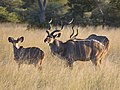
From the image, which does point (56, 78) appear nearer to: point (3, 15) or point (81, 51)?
point (81, 51)

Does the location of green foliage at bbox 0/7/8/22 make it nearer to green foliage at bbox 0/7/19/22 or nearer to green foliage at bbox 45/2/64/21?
green foliage at bbox 0/7/19/22

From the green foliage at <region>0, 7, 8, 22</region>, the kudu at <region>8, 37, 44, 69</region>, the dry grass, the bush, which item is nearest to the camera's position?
the dry grass

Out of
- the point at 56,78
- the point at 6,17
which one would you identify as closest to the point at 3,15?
the point at 6,17

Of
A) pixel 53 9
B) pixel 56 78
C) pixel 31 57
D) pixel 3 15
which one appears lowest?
pixel 53 9

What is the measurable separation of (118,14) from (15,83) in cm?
1610

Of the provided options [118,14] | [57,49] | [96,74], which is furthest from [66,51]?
[118,14]

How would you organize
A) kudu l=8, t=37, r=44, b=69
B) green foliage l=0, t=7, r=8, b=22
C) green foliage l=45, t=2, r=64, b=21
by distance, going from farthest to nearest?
green foliage l=45, t=2, r=64, b=21 < green foliage l=0, t=7, r=8, b=22 < kudu l=8, t=37, r=44, b=69

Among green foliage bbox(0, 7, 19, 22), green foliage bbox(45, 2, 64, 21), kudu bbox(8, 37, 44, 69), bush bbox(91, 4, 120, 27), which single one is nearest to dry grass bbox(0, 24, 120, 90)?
kudu bbox(8, 37, 44, 69)

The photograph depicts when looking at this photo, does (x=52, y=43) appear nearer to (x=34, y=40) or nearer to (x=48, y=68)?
(x=48, y=68)

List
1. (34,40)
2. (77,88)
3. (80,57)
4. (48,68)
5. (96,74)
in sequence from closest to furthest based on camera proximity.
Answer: (77,88) < (96,74) < (48,68) < (80,57) < (34,40)

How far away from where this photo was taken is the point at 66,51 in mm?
8789

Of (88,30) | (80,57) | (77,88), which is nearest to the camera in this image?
(77,88)

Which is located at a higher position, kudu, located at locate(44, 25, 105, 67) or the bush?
kudu, located at locate(44, 25, 105, 67)

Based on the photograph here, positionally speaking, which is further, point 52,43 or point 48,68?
point 52,43
